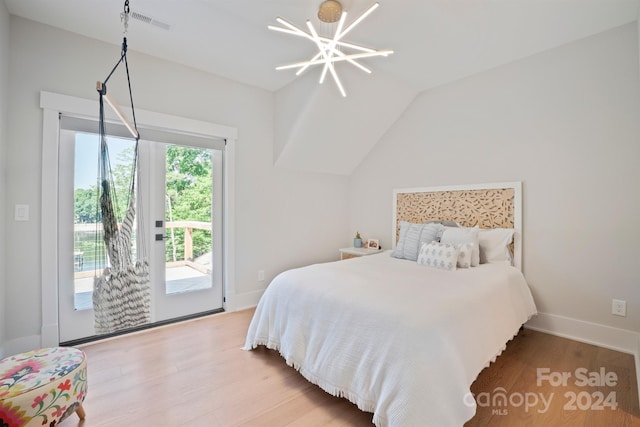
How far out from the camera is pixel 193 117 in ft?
9.85

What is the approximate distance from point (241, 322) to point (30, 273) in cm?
176

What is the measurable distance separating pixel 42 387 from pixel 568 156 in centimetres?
398

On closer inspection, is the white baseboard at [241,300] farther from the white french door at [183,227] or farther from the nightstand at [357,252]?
the nightstand at [357,252]

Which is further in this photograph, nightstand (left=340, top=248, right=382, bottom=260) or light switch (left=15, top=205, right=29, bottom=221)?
nightstand (left=340, top=248, right=382, bottom=260)

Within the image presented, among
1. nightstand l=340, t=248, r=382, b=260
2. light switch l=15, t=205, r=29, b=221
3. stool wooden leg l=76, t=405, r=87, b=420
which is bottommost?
stool wooden leg l=76, t=405, r=87, b=420

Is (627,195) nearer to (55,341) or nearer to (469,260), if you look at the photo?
(469,260)

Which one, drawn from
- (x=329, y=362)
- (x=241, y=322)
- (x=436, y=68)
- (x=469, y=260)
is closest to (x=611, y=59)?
(x=436, y=68)

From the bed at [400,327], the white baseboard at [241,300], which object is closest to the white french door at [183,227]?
the white baseboard at [241,300]

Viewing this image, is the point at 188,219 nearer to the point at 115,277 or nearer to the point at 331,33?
the point at 115,277

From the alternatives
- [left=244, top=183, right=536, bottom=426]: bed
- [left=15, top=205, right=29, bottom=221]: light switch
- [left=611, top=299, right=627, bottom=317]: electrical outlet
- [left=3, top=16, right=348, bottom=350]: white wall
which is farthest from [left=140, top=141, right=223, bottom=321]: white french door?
[left=611, top=299, right=627, bottom=317]: electrical outlet

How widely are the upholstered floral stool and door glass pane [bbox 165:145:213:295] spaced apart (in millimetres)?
1401

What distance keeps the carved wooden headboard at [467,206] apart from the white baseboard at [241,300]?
1947mm

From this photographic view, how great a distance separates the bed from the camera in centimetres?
133

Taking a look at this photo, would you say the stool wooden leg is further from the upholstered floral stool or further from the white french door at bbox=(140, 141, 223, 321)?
the white french door at bbox=(140, 141, 223, 321)
